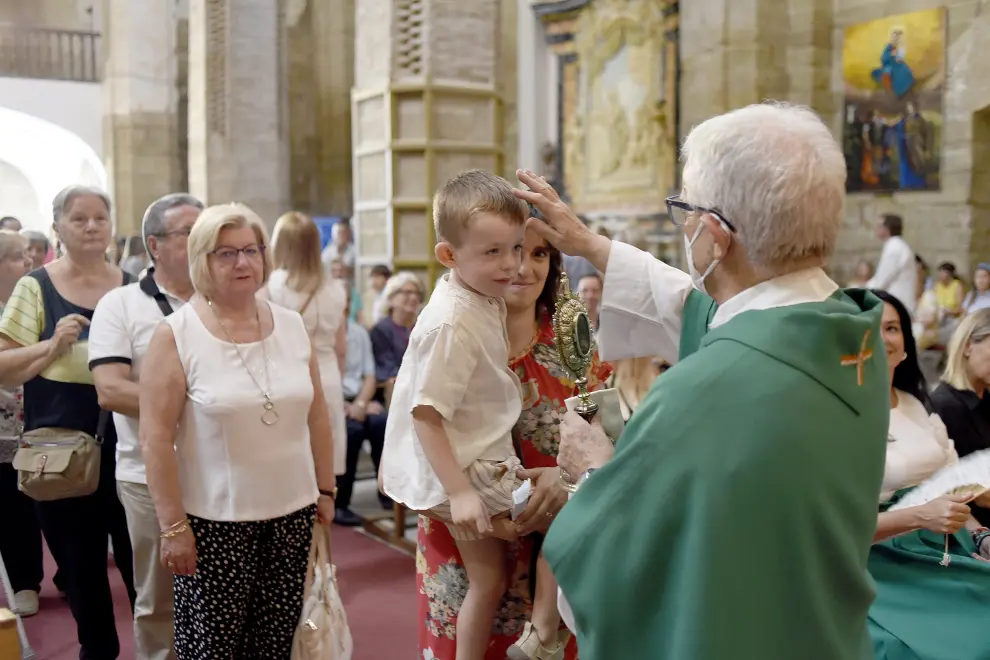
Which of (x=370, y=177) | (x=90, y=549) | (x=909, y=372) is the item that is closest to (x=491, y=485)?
(x=909, y=372)

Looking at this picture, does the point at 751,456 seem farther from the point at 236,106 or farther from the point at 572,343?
the point at 236,106

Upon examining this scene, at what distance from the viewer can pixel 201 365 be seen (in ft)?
8.73

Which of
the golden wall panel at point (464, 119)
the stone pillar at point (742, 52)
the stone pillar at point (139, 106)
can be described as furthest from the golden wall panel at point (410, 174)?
the stone pillar at point (139, 106)

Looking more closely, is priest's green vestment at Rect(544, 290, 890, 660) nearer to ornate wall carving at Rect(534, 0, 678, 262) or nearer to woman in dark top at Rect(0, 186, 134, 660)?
woman in dark top at Rect(0, 186, 134, 660)

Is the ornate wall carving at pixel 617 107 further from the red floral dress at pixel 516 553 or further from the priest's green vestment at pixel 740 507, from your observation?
the priest's green vestment at pixel 740 507

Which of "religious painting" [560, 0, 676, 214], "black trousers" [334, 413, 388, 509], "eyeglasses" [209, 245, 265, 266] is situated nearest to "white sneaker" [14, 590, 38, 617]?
"black trousers" [334, 413, 388, 509]

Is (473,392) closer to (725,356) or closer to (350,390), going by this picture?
(725,356)

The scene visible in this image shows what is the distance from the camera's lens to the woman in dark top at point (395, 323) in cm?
615

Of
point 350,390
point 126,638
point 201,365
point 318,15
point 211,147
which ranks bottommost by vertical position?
point 126,638

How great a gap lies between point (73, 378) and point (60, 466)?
1.15ft

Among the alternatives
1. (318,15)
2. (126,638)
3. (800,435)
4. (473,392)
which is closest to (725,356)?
(800,435)

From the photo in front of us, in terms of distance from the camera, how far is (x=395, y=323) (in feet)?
20.9

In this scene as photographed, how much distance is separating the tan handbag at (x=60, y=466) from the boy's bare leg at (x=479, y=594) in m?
1.66

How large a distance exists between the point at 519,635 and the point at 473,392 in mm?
614
